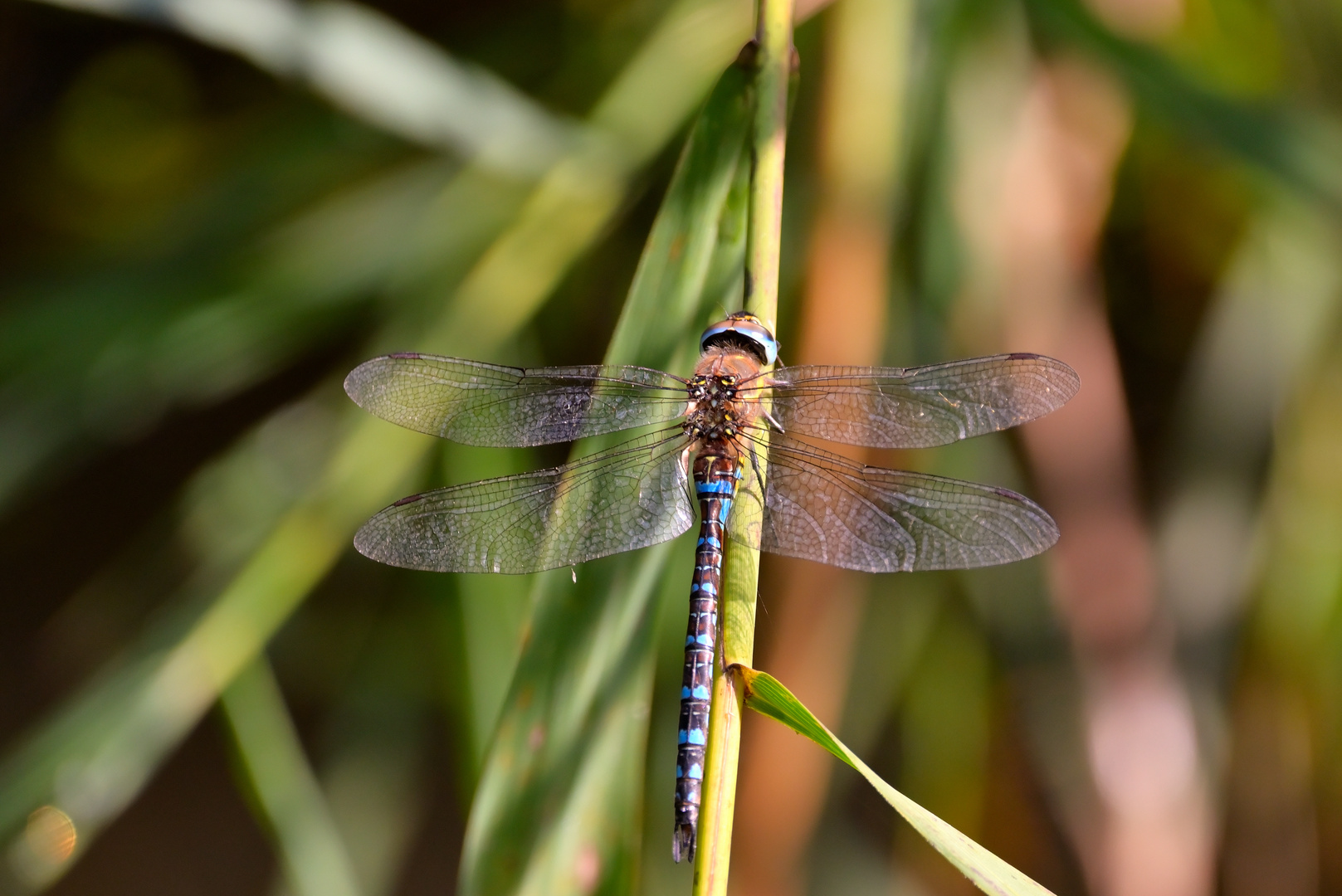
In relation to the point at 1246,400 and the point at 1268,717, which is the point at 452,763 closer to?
the point at 1268,717

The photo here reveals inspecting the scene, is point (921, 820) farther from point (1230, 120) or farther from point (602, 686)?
point (1230, 120)

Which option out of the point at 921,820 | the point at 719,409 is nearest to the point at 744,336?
the point at 719,409

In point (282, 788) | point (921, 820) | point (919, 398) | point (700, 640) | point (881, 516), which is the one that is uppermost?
point (919, 398)

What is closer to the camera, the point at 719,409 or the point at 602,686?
the point at 602,686

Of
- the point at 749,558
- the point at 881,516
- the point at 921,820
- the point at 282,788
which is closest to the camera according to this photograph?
the point at 921,820

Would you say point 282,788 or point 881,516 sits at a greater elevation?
point 881,516

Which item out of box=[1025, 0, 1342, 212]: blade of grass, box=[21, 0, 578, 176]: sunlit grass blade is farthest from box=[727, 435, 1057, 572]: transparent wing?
box=[21, 0, 578, 176]: sunlit grass blade

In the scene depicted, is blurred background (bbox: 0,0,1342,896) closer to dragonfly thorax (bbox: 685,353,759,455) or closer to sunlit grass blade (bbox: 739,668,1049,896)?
dragonfly thorax (bbox: 685,353,759,455)
